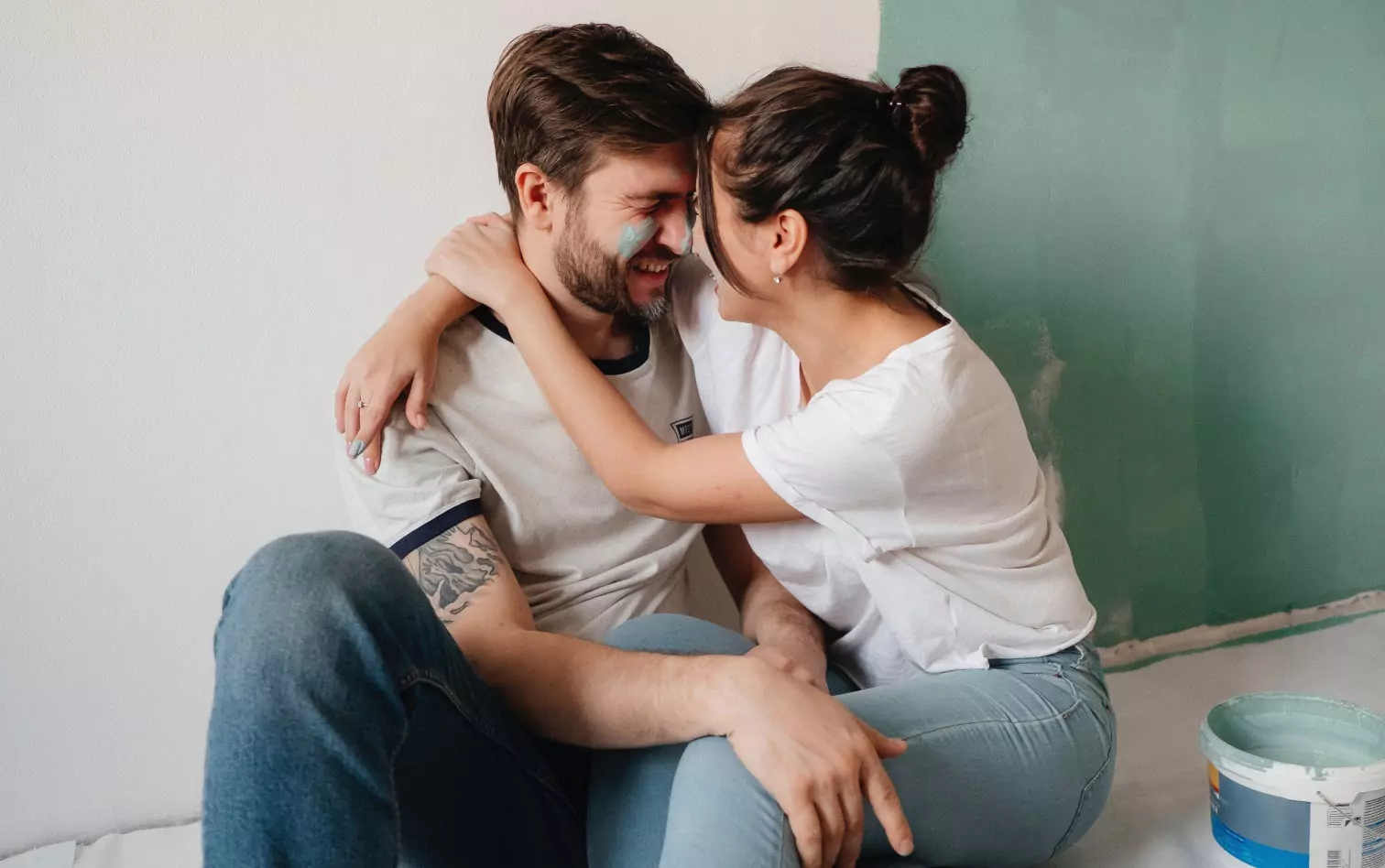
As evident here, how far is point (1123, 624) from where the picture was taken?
1.85m

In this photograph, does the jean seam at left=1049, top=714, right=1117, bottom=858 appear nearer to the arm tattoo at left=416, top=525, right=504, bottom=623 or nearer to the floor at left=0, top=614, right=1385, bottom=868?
the floor at left=0, top=614, right=1385, bottom=868

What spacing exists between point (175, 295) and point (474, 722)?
68 cm

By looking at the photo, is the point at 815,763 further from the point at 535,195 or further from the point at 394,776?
the point at 535,195

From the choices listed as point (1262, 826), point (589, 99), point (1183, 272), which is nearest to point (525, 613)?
point (589, 99)

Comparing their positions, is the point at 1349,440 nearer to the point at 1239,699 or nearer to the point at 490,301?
the point at 1239,699

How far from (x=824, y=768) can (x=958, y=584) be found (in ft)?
0.96

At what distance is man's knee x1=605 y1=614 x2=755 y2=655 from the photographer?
1127mm

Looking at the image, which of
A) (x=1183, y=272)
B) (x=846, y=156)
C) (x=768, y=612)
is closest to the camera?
(x=846, y=156)

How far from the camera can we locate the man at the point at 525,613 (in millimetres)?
815

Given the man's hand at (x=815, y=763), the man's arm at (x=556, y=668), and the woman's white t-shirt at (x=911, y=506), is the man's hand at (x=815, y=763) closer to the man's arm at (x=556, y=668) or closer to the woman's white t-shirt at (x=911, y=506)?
the man's arm at (x=556, y=668)

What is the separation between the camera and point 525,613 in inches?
45.2

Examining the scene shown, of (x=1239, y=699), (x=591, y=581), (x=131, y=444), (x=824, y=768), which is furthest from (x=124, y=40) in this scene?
(x=1239, y=699)

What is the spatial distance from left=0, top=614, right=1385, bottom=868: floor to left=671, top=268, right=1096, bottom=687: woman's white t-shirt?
32cm

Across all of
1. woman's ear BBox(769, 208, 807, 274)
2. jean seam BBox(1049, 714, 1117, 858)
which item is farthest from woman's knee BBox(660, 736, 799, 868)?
woman's ear BBox(769, 208, 807, 274)
